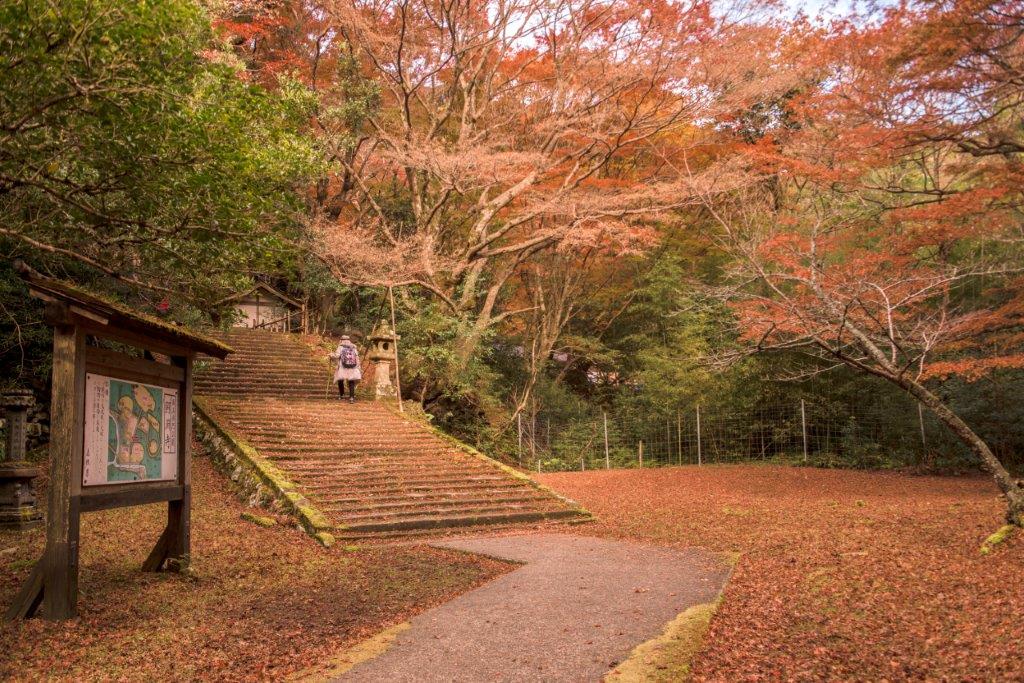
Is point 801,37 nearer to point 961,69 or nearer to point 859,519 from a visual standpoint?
point 961,69

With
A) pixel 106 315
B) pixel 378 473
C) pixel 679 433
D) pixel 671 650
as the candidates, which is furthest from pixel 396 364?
pixel 671 650

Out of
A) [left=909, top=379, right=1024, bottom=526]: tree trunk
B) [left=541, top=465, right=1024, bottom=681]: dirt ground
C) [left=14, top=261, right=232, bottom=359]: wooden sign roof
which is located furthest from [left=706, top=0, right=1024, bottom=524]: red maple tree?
[left=14, top=261, right=232, bottom=359]: wooden sign roof

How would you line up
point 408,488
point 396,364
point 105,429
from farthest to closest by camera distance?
point 396,364, point 408,488, point 105,429

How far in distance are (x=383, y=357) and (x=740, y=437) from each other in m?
9.66

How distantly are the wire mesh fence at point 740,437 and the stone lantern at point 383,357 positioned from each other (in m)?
4.81

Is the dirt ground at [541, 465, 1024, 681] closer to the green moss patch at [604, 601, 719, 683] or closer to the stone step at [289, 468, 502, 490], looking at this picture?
the green moss patch at [604, 601, 719, 683]

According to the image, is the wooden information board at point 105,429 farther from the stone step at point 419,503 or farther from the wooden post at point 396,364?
the wooden post at point 396,364

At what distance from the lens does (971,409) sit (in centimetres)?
1543

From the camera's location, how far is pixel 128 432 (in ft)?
19.4

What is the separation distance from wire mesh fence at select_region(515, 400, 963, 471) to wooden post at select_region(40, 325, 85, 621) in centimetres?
1534

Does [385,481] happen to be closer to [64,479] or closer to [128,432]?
[128,432]

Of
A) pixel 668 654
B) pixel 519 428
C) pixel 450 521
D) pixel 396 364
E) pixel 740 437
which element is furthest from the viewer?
pixel 519 428

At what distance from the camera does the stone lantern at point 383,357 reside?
55.8ft

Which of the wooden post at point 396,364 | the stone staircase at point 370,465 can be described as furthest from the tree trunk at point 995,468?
the wooden post at point 396,364
